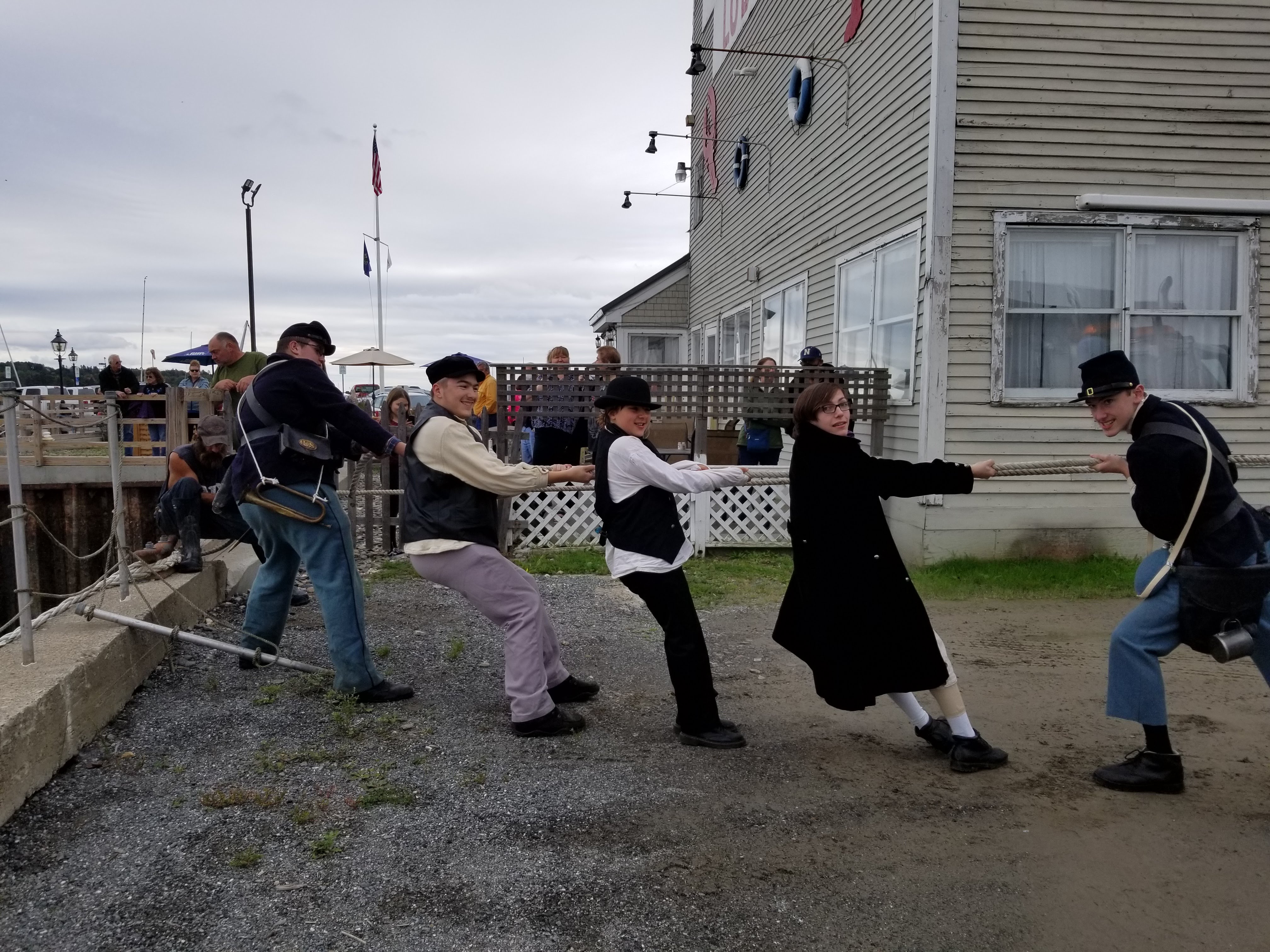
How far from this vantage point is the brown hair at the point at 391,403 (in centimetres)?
1030

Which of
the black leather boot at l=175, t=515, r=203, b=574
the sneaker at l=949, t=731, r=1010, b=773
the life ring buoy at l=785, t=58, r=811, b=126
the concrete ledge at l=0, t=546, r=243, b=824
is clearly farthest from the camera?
the life ring buoy at l=785, t=58, r=811, b=126

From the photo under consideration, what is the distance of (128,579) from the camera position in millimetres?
5523

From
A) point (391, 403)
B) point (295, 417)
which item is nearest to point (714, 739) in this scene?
point (295, 417)

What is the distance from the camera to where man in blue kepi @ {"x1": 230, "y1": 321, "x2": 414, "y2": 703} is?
16.3 feet

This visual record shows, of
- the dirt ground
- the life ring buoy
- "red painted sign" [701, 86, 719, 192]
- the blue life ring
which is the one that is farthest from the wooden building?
"red painted sign" [701, 86, 719, 192]

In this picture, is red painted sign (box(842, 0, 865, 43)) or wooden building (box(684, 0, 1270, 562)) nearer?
wooden building (box(684, 0, 1270, 562))

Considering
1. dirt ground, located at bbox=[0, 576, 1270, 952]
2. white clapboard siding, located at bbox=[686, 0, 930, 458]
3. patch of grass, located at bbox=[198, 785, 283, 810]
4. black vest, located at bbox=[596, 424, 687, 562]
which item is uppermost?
white clapboard siding, located at bbox=[686, 0, 930, 458]

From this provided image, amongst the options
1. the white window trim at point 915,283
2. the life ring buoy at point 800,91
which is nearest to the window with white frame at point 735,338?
the life ring buoy at point 800,91

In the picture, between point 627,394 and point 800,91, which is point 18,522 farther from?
point 800,91

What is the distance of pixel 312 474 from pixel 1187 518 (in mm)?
4031

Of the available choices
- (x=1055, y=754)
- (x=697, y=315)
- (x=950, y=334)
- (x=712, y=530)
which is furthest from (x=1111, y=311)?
(x=697, y=315)

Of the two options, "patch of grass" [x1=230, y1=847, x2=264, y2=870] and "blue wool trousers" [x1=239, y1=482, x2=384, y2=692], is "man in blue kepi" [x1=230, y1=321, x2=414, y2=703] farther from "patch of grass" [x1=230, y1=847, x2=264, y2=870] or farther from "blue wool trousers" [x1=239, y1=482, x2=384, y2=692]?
"patch of grass" [x1=230, y1=847, x2=264, y2=870]

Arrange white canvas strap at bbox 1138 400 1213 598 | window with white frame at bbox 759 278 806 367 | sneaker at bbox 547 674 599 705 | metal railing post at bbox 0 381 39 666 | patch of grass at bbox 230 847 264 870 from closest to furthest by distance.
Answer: patch of grass at bbox 230 847 264 870
white canvas strap at bbox 1138 400 1213 598
metal railing post at bbox 0 381 39 666
sneaker at bbox 547 674 599 705
window with white frame at bbox 759 278 806 367

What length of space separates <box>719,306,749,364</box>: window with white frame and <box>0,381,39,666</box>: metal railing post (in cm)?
1216
